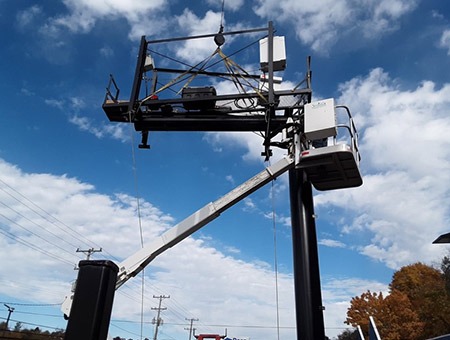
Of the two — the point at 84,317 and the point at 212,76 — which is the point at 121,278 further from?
the point at 84,317

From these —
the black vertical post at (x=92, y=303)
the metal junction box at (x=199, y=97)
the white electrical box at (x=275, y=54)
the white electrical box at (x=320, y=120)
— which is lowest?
the black vertical post at (x=92, y=303)

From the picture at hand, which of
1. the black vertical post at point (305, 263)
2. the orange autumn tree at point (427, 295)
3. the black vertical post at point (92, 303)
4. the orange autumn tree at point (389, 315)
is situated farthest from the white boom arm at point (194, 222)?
the orange autumn tree at point (389, 315)

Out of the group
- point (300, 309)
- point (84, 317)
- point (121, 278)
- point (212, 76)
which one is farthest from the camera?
point (212, 76)

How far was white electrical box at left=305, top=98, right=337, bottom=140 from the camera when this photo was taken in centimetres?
734

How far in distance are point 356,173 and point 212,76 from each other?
4084 mm

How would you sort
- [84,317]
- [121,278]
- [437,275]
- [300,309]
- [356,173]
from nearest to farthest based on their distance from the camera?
[84,317] < [300,309] < [121,278] < [356,173] < [437,275]

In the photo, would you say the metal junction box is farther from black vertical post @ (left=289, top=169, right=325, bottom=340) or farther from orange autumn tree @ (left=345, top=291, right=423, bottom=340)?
orange autumn tree @ (left=345, top=291, right=423, bottom=340)

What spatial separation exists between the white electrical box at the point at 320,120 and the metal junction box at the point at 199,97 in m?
2.03

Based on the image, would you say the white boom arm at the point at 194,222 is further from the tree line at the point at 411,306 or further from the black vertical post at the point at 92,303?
the tree line at the point at 411,306

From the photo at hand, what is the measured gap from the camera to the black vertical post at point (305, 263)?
656 cm

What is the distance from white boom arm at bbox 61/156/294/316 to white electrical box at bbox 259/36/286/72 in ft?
6.97

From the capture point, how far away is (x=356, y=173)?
789cm

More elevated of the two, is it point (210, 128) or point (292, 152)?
point (210, 128)

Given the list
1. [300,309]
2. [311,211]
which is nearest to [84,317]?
[300,309]
